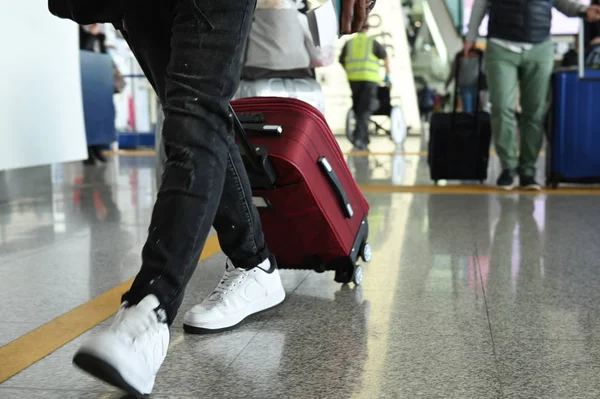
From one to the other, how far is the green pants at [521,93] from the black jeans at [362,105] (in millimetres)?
5097

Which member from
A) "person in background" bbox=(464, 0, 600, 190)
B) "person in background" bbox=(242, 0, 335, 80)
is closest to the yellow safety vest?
"person in background" bbox=(464, 0, 600, 190)

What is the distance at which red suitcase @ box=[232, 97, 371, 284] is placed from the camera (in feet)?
6.31

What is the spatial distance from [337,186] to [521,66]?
3.25 meters

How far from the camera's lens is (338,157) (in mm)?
2203

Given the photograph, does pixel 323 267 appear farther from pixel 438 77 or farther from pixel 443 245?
pixel 438 77

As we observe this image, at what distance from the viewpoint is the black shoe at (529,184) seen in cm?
508

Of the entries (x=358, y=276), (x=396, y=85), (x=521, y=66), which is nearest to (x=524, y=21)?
(x=521, y=66)

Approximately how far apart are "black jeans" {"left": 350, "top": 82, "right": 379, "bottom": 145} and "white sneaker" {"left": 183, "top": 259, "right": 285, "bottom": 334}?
8391 millimetres

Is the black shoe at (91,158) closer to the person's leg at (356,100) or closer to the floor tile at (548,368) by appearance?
the person's leg at (356,100)

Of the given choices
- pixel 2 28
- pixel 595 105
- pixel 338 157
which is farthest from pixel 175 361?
pixel 595 105

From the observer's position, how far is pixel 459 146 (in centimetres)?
538

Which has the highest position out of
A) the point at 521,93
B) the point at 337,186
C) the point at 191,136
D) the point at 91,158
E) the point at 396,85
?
the point at 191,136

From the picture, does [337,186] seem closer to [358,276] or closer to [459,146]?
[358,276]

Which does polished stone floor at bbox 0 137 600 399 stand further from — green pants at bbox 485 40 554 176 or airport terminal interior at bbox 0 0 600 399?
green pants at bbox 485 40 554 176
